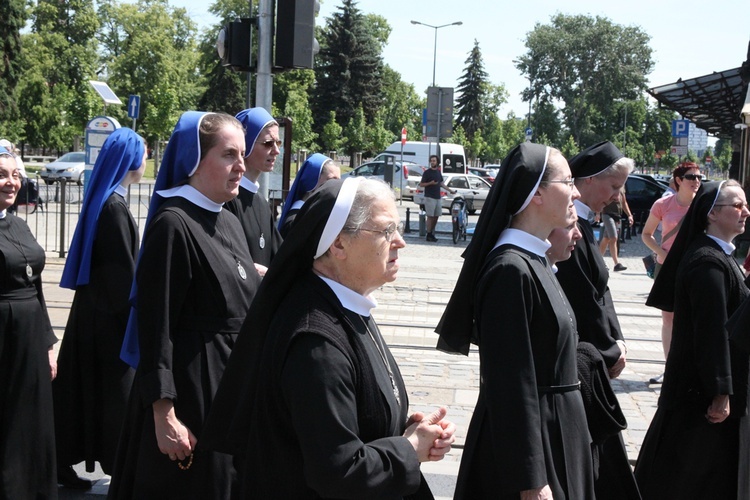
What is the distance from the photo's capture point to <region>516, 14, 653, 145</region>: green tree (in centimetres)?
9800

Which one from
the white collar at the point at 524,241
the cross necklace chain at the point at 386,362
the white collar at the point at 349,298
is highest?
the white collar at the point at 524,241

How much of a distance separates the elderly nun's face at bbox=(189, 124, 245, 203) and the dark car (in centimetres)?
2525

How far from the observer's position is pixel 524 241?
3.39 meters

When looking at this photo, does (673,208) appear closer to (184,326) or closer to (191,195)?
(191,195)

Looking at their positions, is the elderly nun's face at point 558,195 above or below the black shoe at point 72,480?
above

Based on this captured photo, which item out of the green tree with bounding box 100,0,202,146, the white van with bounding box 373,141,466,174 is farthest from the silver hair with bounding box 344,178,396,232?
the green tree with bounding box 100,0,202,146

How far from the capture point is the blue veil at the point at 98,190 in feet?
16.8

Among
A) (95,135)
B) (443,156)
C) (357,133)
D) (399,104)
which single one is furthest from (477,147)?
(95,135)

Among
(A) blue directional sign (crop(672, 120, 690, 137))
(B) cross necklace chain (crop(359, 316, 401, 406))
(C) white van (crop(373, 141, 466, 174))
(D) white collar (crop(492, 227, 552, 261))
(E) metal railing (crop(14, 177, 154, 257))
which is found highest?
(A) blue directional sign (crop(672, 120, 690, 137))

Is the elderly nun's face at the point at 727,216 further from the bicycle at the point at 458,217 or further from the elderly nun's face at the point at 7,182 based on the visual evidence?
the bicycle at the point at 458,217

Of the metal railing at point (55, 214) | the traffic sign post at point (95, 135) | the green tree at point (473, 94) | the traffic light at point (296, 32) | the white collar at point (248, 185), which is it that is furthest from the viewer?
the green tree at point (473, 94)

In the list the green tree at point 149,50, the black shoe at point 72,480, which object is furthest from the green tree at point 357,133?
the black shoe at point 72,480

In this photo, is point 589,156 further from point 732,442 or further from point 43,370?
point 43,370

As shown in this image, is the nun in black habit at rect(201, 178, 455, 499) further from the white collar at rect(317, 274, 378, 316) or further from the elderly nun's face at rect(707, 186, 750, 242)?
the elderly nun's face at rect(707, 186, 750, 242)
